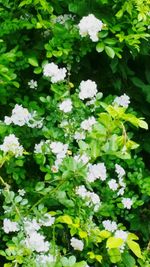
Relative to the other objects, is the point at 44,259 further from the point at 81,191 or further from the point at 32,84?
the point at 32,84

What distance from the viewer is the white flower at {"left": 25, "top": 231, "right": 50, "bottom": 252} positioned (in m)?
1.90

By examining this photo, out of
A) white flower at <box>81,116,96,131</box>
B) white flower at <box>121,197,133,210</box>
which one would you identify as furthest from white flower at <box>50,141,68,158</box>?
white flower at <box>121,197,133,210</box>

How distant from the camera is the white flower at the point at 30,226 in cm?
198

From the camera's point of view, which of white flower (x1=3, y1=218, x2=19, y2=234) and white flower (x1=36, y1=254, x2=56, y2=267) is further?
white flower (x1=3, y1=218, x2=19, y2=234)

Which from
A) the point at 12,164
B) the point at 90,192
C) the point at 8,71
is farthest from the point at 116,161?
the point at 8,71

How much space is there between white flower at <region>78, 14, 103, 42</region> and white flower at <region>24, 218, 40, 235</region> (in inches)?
32.7

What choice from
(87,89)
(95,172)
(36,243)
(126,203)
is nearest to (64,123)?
(87,89)

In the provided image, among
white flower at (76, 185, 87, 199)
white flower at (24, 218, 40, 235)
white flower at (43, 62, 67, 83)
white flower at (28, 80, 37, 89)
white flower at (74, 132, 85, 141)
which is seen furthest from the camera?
white flower at (28, 80, 37, 89)

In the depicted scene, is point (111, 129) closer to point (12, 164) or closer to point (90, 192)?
point (90, 192)

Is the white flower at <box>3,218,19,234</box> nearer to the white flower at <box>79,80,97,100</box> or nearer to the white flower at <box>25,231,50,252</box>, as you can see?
the white flower at <box>25,231,50,252</box>

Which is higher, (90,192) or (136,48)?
(136,48)

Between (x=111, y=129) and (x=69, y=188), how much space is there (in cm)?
36

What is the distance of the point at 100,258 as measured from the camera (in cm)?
208

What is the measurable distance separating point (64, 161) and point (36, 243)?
12.6 inches
